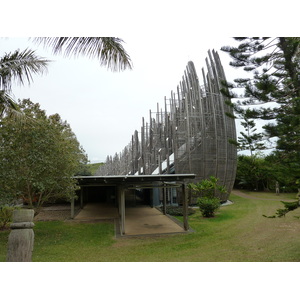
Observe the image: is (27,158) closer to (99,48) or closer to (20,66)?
(20,66)

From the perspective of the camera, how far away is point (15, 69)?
5926 mm

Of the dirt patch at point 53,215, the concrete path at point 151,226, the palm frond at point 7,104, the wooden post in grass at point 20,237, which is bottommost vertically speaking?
the dirt patch at point 53,215

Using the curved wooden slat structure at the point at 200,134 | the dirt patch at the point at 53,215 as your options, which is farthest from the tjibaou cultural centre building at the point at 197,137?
the dirt patch at the point at 53,215

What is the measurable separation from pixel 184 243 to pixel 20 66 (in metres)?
6.18

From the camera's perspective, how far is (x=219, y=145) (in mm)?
15578

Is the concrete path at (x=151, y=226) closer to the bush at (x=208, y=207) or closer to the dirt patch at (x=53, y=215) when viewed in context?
the bush at (x=208, y=207)

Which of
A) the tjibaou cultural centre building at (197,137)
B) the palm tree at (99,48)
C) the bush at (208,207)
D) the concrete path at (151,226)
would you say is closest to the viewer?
the palm tree at (99,48)

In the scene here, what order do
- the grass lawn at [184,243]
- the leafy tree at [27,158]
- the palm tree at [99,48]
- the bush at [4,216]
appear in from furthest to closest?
the bush at [4,216] < the leafy tree at [27,158] < the grass lawn at [184,243] < the palm tree at [99,48]

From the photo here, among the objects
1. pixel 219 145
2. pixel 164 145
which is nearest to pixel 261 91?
pixel 219 145

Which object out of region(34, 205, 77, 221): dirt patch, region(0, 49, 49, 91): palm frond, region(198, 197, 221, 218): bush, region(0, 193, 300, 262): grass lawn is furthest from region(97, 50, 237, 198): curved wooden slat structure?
region(0, 49, 49, 91): palm frond

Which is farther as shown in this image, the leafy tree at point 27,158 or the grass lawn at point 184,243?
the leafy tree at point 27,158

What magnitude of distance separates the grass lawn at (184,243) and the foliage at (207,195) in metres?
1.11

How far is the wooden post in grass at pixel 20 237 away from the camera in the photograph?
2.78 metres

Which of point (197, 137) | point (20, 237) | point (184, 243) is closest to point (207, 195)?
point (197, 137)
